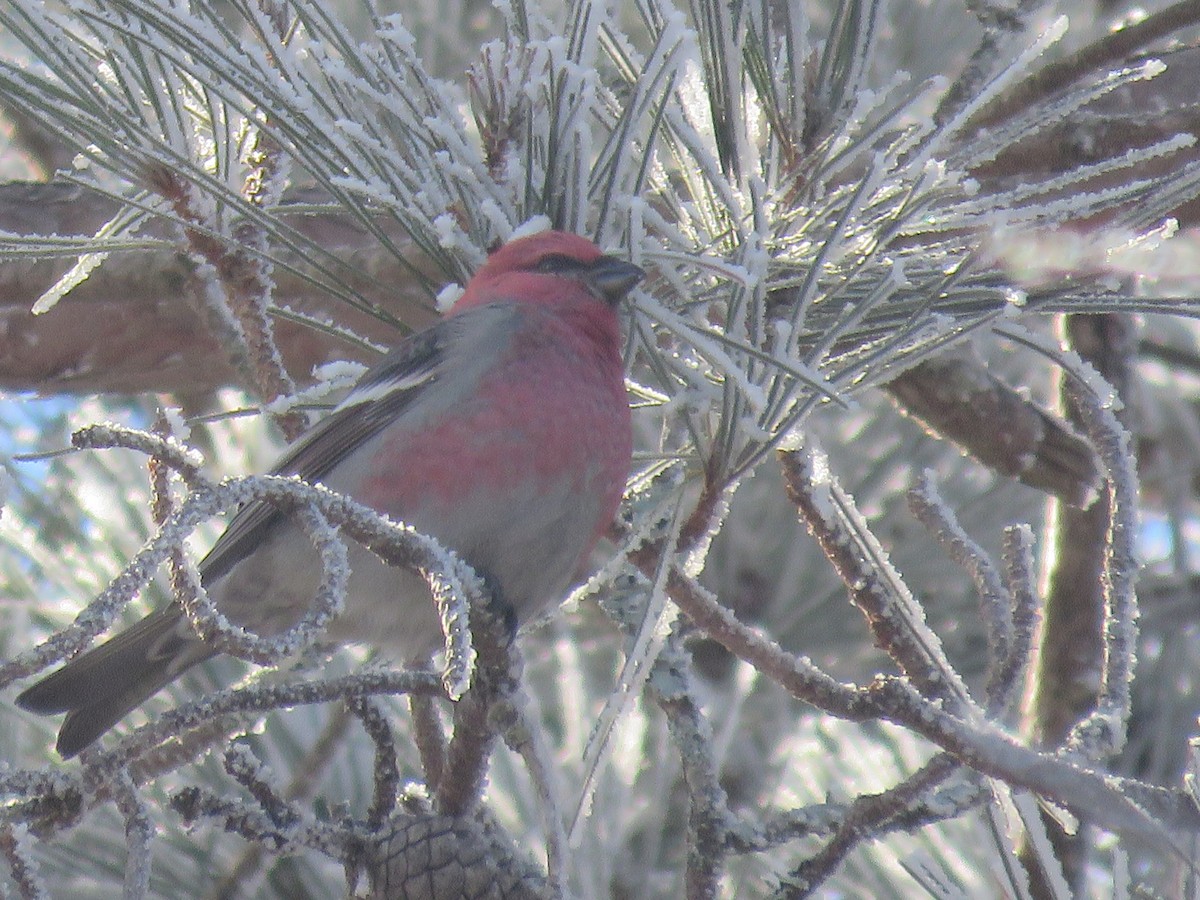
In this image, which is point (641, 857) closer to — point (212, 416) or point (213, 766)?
point (213, 766)

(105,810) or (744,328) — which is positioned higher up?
(744,328)

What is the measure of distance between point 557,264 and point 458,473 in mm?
283

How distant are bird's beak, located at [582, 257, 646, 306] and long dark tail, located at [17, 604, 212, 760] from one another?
2.15 feet

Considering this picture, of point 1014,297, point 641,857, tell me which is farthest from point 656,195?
point 641,857

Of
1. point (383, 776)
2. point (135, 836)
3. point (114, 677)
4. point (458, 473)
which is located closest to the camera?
point (135, 836)

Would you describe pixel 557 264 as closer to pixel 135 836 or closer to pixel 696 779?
pixel 696 779

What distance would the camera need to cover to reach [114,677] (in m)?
1.98

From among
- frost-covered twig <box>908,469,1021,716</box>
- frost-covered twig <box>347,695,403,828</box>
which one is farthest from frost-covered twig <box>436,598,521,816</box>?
frost-covered twig <box>908,469,1021,716</box>

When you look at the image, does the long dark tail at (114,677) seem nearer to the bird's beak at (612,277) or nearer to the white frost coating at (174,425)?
the white frost coating at (174,425)

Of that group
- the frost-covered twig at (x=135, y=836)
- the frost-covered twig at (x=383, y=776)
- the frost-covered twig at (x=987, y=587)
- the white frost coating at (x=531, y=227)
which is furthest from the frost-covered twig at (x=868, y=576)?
the frost-covered twig at (x=135, y=836)

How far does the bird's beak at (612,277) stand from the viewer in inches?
63.4

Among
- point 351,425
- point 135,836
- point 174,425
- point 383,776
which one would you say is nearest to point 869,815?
point 383,776

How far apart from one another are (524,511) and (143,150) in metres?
0.60

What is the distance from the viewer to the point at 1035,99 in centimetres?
223
